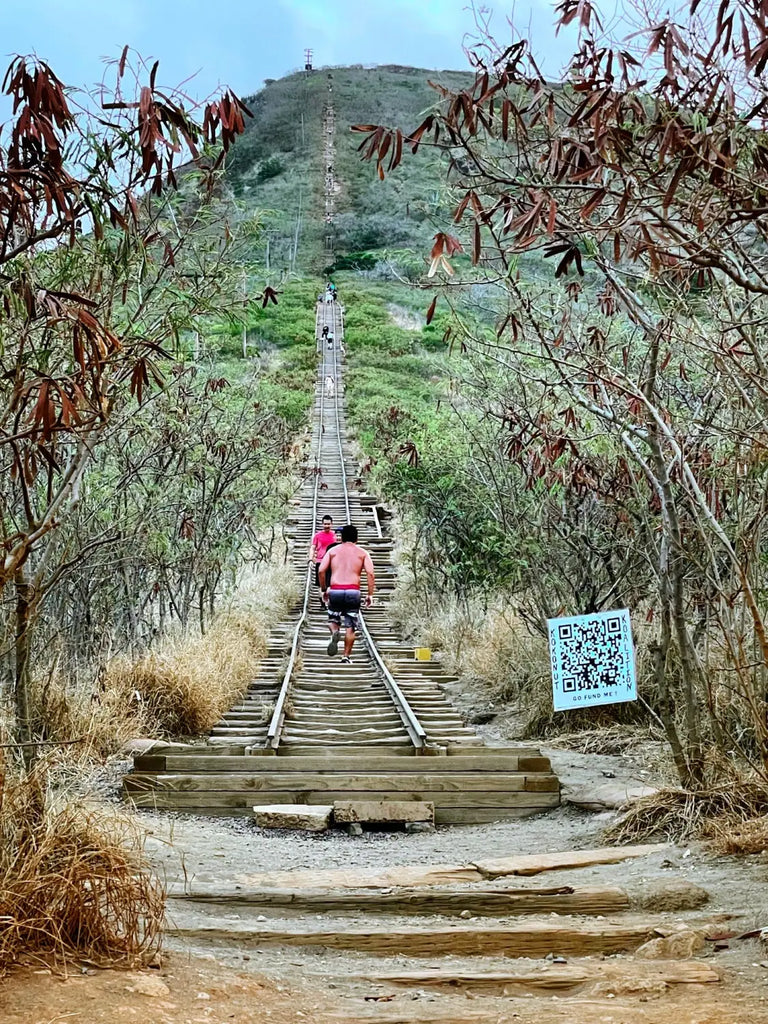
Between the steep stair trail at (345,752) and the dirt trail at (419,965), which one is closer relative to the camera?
the dirt trail at (419,965)

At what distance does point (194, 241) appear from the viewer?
294 inches

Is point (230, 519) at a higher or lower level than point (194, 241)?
lower

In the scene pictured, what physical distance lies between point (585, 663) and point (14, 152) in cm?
625

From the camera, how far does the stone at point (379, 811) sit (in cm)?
903

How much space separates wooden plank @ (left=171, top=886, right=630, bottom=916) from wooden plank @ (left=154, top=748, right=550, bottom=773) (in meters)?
3.32

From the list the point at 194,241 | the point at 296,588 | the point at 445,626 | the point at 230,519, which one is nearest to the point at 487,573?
the point at 445,626

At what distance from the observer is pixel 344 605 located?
1639 centimetres

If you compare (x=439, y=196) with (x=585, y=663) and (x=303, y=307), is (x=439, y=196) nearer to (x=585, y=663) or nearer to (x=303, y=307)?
(x=585, y=663)

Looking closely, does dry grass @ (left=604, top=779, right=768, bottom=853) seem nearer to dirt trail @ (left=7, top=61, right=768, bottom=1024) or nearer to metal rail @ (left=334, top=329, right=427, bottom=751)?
dirt trail @ (left=7, top=61, right=768, bottom=1024)

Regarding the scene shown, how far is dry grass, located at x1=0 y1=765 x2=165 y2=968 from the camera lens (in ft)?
15.2

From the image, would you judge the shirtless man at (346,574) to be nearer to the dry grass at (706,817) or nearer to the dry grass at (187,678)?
the dry grass at (187,678)

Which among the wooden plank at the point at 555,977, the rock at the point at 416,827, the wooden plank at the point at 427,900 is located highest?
the wooden plank at the point at 555,977

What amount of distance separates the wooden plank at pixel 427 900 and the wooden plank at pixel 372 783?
2.85 m

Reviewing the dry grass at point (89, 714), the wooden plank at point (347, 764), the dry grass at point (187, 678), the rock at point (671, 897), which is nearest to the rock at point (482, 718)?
the dry grass at point (187, 678)
